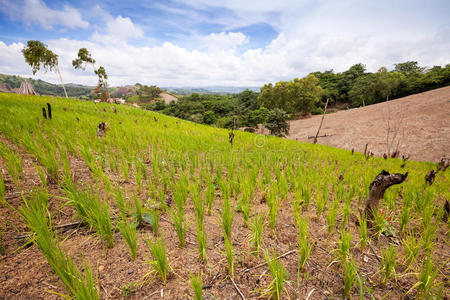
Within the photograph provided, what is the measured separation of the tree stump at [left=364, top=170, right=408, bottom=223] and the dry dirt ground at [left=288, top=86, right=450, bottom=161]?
1039 centimetres

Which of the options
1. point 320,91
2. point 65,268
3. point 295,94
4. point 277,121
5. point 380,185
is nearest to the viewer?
point 65,268

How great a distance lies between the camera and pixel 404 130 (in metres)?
14.4

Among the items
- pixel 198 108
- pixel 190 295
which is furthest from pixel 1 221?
pixel 198 108

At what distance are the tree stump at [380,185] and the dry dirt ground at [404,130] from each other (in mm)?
10389

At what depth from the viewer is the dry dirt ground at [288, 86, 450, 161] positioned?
1180 centimetres

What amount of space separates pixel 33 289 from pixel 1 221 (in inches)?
38.2

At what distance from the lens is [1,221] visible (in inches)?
60.3

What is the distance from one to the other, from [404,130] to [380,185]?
60.8ft

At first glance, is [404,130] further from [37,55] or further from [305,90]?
[37,55]

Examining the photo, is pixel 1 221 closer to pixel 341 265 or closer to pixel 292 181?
pixel 341 265

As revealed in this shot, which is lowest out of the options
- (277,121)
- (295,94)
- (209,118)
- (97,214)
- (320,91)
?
(97,214)

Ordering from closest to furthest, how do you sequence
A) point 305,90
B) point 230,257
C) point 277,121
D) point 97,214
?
point 230,257 < point 97,214 < point 277,121 < point 305,90

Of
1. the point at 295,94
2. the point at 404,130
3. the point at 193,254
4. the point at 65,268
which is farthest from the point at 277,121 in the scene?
the point at 65,268

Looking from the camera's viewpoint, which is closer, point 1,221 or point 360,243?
point 1,221
